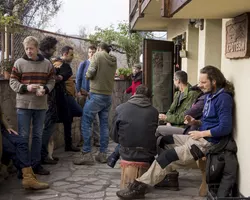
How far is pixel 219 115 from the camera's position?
17.0ft

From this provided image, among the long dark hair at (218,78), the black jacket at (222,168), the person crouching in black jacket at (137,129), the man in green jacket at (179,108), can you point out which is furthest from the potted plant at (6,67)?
the black jacket at (222,168)

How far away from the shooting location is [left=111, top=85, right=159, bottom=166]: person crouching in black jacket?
579 centimetres

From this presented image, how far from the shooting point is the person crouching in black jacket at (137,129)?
5789 millimetres

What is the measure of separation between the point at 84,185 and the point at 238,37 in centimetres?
285

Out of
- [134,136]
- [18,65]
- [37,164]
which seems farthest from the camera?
[37,164]

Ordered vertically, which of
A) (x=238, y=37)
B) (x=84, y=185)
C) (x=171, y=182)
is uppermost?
(x=238, y=37)

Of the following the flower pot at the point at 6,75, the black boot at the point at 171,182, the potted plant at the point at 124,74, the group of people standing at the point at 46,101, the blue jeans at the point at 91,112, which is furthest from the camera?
the potted plant at the point at 124,74

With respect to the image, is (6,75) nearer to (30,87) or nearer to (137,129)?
(30,87)

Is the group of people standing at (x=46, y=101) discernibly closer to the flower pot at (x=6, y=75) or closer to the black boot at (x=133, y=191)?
the flower pot at (x=6, y=75)

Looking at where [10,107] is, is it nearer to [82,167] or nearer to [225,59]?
[82,167]

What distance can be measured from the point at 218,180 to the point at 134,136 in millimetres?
1150

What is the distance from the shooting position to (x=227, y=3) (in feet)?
13.9

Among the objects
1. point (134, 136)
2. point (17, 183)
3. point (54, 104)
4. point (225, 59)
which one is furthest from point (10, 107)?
point (225, 59)

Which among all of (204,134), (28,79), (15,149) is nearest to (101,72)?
(28,79)
